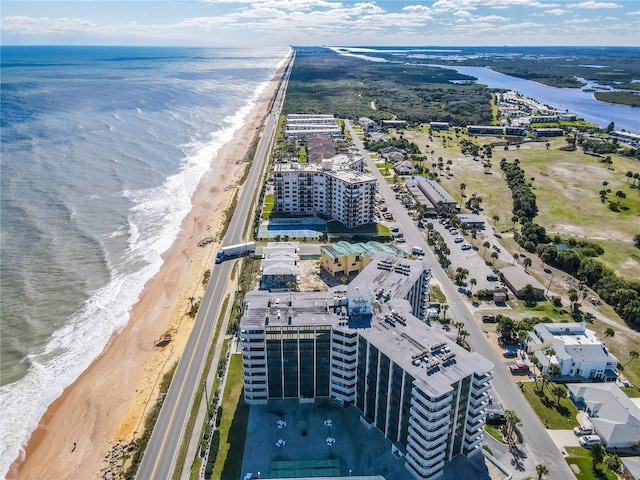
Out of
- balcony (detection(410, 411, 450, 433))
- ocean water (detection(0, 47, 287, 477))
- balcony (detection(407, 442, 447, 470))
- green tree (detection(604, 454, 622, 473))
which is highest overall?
balcony (detection(410, 411, 450, 433))

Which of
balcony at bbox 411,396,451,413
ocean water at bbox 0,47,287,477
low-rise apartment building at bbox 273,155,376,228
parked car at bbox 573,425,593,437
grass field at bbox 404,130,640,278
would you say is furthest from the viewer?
low-rise apartment building at bbox 273,155,376,228

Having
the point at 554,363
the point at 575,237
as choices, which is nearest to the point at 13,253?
the point at 554,363

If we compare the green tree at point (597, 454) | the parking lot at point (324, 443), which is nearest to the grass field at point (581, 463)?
the green tree at point (597, 454)

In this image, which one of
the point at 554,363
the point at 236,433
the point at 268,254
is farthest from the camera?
the point at 268,254

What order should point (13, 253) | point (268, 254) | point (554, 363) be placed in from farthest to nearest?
point (13, 253) < point (268, 254) < point (554, 363)

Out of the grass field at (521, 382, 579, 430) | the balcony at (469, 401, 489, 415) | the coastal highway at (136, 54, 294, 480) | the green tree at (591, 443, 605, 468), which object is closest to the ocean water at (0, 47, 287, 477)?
the coastal highway at (136, 54, 294, 480)

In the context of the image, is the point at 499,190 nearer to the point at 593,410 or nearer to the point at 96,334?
the point at 593,410

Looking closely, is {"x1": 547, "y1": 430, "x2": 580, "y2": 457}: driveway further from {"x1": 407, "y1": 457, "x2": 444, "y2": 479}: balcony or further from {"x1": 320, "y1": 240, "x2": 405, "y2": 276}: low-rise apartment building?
{"x1": 320, "y1": 240, "x2": 405, "y2": 276}: low-rise apartment building
